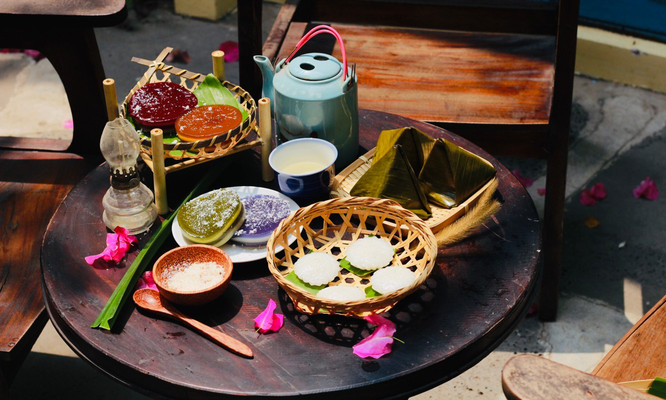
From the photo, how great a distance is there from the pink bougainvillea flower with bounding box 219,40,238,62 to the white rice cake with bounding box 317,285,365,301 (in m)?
2.91

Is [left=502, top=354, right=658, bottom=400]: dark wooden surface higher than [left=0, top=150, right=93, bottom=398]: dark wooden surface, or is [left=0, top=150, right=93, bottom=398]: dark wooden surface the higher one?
[left=502, top=354, right=658, bottom=400]: dark wooden surface

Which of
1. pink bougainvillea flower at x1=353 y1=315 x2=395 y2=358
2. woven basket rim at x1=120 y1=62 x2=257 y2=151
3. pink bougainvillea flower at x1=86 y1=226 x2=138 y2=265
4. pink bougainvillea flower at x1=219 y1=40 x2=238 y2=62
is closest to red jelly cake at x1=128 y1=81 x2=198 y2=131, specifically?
woven basket rim at x1=120 y1=62 x2=257 y2=151

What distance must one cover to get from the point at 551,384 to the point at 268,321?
581mm

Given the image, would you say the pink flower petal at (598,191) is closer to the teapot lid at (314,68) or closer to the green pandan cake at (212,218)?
the teapot lid at (314,68)

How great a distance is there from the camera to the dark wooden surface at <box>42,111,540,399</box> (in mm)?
1294

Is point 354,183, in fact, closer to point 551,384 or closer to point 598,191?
point 551,384

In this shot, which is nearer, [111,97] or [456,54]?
[111,97]

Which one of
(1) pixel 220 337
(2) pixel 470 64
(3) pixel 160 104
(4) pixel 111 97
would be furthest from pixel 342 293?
(2) pixel 470 64

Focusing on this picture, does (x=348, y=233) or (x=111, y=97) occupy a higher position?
(x=111, y=97)

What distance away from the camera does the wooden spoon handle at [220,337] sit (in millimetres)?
1339

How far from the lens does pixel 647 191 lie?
123 inches

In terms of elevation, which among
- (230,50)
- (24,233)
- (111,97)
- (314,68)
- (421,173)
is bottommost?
(230,50)

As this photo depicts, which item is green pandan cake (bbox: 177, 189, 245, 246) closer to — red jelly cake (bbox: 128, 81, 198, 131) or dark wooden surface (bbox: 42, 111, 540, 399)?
dark wooden surface (bbox: 42, 111, 540, 399)

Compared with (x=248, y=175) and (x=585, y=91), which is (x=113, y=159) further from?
(x=585, y=91)
